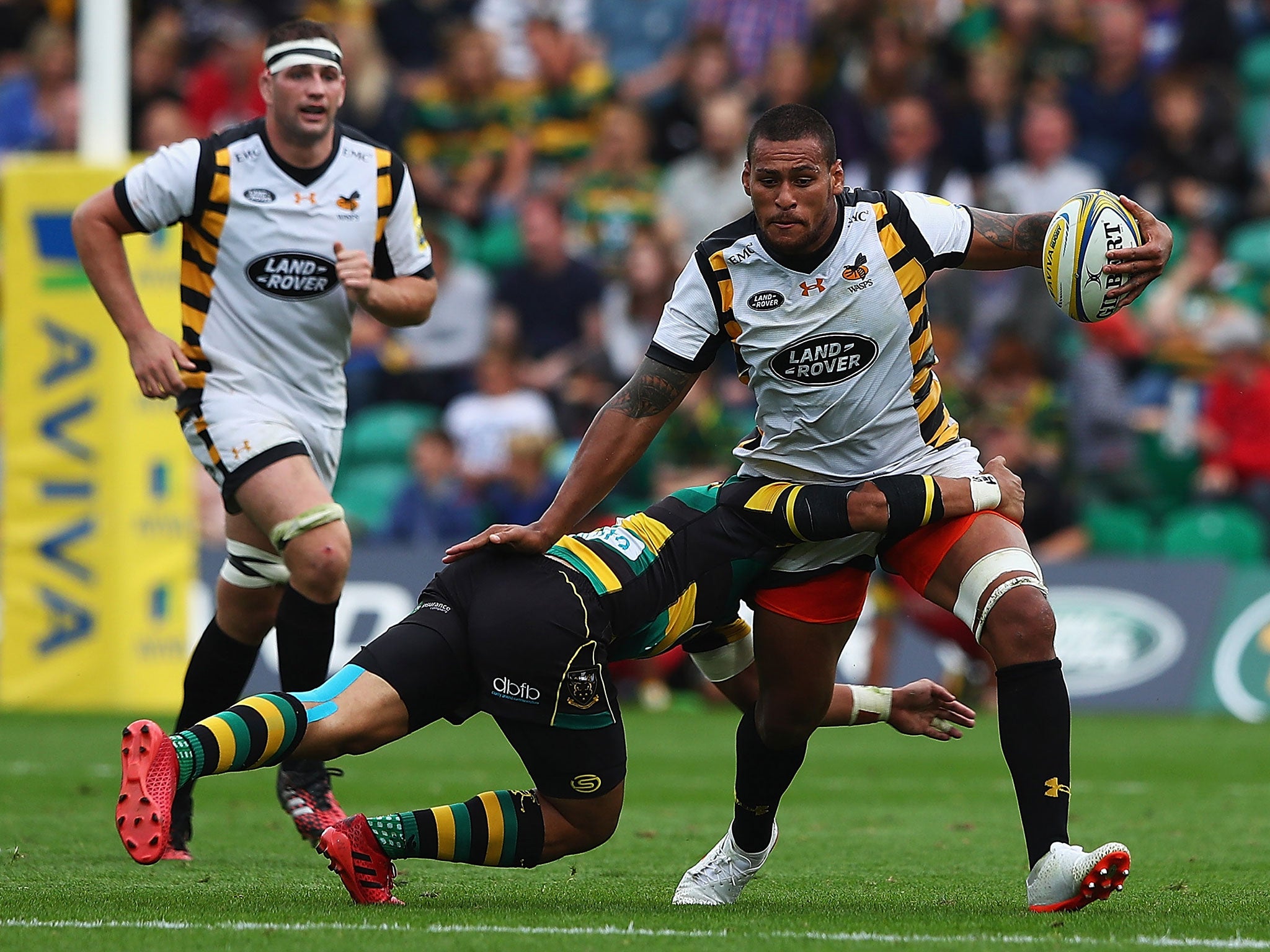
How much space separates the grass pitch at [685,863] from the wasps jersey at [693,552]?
2.61 ft

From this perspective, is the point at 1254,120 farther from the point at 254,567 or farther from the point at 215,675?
the point at 215,675

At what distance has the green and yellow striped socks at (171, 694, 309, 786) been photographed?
179 inches

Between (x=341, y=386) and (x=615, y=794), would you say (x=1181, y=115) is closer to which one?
(x=341, y=386)

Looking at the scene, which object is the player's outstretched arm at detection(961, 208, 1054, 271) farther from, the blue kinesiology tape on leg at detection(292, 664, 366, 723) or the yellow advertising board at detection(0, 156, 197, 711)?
the yellow advertising board at detection(0, 156, 197, 711)

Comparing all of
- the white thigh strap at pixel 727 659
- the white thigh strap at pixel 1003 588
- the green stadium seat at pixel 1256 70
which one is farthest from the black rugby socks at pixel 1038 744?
the green stadium seat at pixel 1256 70

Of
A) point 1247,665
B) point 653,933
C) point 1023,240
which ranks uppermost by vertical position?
point 1023,240

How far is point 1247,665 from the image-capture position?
40.0 ft

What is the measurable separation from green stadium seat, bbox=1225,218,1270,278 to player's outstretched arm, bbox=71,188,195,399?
10759 millimetres

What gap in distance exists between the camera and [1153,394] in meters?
14.2

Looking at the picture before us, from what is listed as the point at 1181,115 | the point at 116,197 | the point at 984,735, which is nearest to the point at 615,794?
the point at 116,197

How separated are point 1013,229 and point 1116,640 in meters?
7.64

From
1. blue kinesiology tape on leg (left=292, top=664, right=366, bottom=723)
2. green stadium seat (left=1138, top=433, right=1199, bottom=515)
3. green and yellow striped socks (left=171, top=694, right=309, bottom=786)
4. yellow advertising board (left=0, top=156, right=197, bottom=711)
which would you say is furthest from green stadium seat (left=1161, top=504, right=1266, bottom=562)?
green and yellow striped socks (left=171, top=694, right=309, bottom=786)

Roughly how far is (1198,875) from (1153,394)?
8.95m

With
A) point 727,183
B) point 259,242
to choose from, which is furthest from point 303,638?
point 727,183
